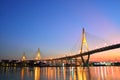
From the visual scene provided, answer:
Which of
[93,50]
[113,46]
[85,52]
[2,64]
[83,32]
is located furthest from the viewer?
[2,64]

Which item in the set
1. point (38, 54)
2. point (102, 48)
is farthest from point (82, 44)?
point (38, 54)

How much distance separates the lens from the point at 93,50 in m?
49.2

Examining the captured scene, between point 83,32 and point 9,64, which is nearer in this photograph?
point 83,32

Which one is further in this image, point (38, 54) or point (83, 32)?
point (38, 54)

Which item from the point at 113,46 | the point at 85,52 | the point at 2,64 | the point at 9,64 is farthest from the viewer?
the point at 9,64

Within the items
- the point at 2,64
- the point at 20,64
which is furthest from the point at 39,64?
the point at 2,64

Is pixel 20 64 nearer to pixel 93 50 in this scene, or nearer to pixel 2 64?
pixel 2 64

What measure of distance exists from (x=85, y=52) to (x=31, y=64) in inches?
3751

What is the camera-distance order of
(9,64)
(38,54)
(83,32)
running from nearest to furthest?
1. (83,32)
2. (38,54)
3. (9,64)

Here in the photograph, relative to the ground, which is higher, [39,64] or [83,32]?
[83,32]

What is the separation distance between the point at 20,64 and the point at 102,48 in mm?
100881

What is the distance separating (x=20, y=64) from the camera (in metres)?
136

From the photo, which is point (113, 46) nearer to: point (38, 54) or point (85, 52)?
point (85, 52)

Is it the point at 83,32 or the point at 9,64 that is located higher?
the point at 83,32
